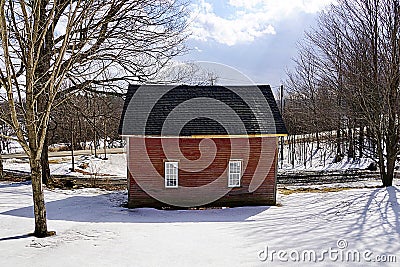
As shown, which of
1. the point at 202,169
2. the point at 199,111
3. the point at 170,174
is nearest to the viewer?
the point at 170,174

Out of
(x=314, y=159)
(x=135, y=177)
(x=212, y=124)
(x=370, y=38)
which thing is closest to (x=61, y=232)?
(x=135, y=177)

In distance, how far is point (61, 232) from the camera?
891 centimetres

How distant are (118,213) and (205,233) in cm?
475

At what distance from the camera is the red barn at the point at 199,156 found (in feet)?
45.9

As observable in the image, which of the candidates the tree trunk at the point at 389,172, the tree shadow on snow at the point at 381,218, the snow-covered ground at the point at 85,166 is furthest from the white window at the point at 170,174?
the snow-covered ground at the point at 85,166

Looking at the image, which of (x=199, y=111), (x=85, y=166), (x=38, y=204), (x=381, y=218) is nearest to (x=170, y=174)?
(x=199, y=111)

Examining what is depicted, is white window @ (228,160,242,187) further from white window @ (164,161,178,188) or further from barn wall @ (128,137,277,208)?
white window @ (164,161,178,188)

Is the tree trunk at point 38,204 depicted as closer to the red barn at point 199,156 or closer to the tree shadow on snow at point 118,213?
the tree shadow on snow at point 118,213

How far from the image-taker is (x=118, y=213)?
12703 mm

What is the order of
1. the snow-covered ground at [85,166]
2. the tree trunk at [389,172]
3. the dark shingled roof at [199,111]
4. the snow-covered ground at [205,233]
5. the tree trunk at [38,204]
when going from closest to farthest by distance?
the snow-covered ground at [205,233], the tree trunk at [38,204], the dark shingled roof at [199,111], the tree trunk at [389,172], the snow-covered ground at [85,166]

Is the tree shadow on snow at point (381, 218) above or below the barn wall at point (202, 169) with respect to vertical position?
below

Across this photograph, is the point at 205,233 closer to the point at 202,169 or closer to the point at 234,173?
the point at 202,169

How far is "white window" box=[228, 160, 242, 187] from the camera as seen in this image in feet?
47.1

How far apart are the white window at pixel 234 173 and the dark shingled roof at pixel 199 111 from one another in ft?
4.06
